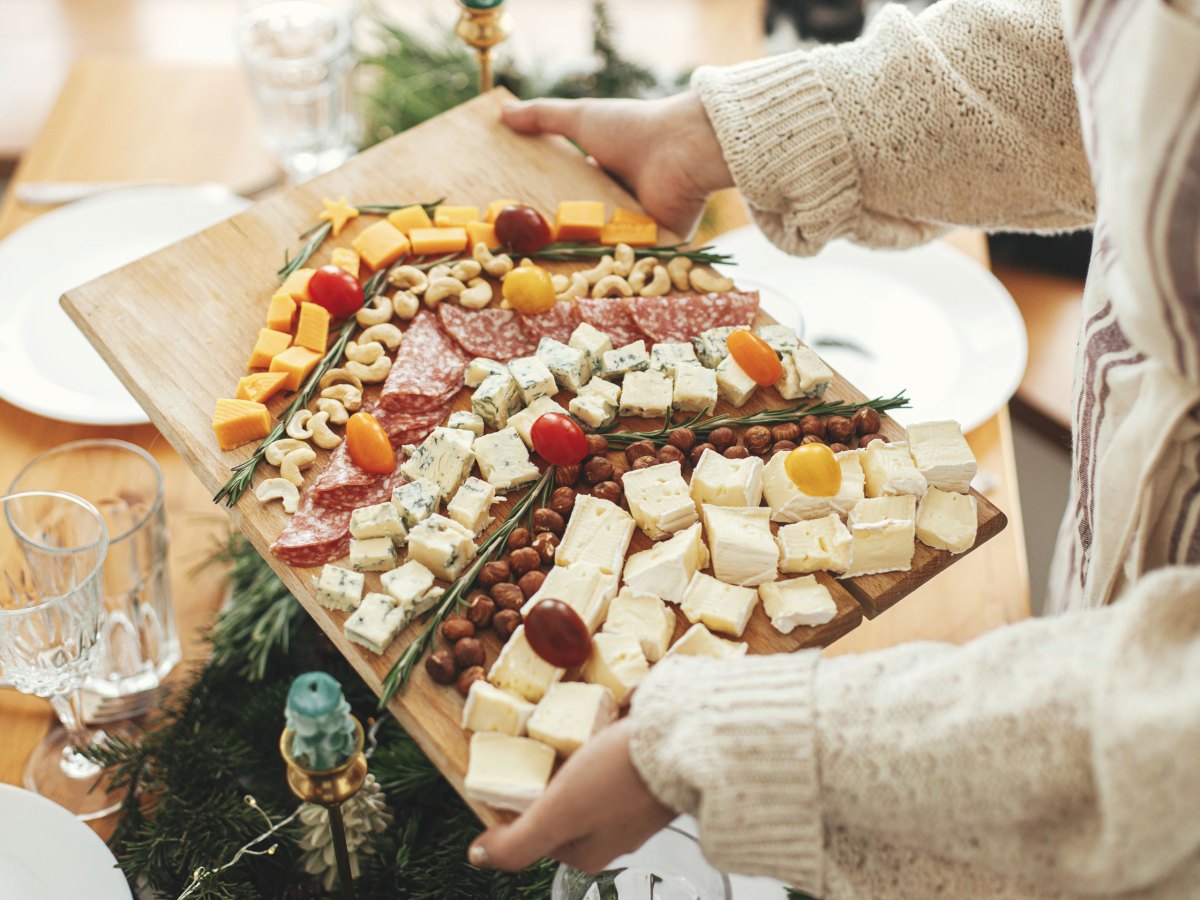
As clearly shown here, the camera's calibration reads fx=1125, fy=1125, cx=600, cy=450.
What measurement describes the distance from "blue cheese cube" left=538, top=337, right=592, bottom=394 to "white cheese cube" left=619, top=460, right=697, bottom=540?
139mm

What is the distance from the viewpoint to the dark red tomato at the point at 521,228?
1.30m

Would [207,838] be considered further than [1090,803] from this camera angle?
Yes

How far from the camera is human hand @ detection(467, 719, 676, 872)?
81 cm

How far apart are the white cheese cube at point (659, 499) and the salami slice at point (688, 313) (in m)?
0.21

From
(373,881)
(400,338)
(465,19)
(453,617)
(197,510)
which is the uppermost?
(465,19)

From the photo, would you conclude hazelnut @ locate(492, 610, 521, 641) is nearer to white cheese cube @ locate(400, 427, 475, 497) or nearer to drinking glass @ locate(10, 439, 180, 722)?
white cheese cube @ locate(400, 427, 475, 497)

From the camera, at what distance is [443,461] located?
1091 millimetres

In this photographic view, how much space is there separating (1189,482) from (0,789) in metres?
1.07

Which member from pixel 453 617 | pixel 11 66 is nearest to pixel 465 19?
pixel 453 617

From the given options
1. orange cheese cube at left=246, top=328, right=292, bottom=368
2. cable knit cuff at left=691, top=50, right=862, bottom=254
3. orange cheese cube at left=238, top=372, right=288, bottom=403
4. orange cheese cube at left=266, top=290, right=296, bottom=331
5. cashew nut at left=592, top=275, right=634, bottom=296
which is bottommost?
cashew nut at left=592, top=275, right=634, bottom=296

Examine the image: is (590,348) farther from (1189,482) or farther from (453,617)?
(1189,482)

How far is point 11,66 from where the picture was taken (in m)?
2.60

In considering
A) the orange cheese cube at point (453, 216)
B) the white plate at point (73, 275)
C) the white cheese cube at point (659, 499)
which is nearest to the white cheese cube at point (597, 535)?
the white cheese cube at point (659, 499)

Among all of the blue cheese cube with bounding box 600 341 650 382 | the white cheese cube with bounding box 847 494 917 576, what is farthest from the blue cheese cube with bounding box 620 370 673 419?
the white cheese cube with bounding box 847 494 917 576
